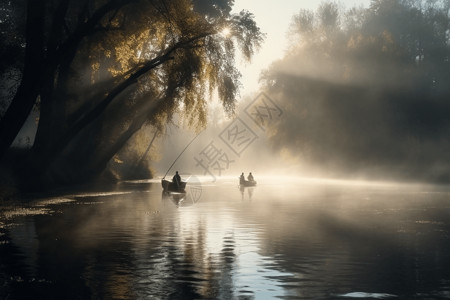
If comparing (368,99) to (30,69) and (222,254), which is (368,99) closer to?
(30,69)

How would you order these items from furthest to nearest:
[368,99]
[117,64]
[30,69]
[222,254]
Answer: [368,99]
[117,64]
[30,69]
[222,254]

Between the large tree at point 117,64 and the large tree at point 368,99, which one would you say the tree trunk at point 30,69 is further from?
the large tree at point 368,99

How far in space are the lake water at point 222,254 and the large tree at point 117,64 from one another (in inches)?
245

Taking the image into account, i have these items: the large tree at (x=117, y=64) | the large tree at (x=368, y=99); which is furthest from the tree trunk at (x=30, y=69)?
the large tree at (x=368, y=99)

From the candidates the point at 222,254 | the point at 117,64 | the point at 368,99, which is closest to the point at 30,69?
the point at 222,254

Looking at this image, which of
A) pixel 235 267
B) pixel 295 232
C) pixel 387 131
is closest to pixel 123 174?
pixel 387 131

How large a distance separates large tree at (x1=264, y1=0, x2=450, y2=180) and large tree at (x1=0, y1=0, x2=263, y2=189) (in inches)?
724

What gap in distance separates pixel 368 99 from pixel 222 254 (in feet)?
165

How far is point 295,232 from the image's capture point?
19031 millimetres

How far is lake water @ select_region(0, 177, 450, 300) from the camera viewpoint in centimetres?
1016

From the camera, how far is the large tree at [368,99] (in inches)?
2447

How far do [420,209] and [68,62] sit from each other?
1822 cm

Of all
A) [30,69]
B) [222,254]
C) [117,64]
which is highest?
[117,64]

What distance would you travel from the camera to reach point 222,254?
14336 millimetres
